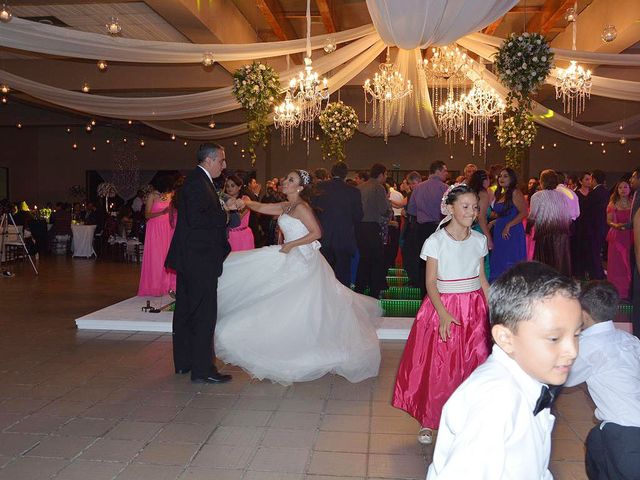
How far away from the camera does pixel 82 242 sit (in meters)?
14.9

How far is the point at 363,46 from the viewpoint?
7953mm

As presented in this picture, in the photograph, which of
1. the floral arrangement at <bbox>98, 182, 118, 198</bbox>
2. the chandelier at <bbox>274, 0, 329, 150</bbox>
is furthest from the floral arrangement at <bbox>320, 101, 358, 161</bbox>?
the floral arrangement at <bbox>98, 182, 118, 198</bbox>

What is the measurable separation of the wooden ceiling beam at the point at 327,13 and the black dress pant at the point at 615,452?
23.6ft

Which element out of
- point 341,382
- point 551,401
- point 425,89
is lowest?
point 341,382

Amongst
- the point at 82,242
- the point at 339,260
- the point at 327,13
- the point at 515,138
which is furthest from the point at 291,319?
the point at 82,242

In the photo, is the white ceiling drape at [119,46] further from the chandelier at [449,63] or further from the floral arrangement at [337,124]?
the floral arrangement at [337,124]

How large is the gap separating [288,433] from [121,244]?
1293 centimetres

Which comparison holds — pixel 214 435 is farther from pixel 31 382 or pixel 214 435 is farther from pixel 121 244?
pixel 121 244

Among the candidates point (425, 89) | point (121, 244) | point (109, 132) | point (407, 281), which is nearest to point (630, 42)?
point (425, 89)

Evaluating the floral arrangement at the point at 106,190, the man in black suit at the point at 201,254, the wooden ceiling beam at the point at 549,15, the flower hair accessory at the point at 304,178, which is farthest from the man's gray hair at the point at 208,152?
the floral arrangement at the point at 106,190

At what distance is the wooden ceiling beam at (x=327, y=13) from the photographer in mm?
8659

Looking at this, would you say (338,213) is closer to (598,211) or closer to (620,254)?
(620,254)

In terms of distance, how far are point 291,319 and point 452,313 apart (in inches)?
66.8

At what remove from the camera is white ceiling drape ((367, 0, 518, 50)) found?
521cm
